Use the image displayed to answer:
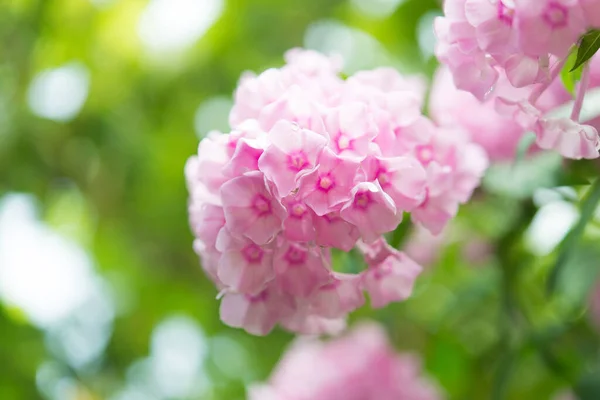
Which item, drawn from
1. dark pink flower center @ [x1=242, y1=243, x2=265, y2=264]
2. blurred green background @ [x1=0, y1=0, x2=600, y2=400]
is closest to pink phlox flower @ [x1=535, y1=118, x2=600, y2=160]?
dark pink flower center @ [x1=242, y1=243, x2=265, y2=264]

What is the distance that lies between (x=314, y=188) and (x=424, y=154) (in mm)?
132

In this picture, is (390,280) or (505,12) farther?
(390,280)

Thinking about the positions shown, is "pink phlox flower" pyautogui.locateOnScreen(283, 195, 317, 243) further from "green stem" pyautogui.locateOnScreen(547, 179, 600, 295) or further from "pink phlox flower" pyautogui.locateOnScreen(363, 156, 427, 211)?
"green stem" pyautogui.locateOnScreen(547, 179, 600, 295)

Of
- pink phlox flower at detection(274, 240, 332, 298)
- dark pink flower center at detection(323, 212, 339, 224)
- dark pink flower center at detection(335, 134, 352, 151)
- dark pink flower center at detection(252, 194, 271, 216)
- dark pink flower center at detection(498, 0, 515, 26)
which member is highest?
dark pink flower center at detection(498, 0, 515, 26)

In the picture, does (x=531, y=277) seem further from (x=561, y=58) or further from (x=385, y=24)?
(x=561, y=58)

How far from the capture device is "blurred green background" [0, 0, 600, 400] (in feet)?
3.52

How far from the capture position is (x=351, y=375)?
97 centimetres

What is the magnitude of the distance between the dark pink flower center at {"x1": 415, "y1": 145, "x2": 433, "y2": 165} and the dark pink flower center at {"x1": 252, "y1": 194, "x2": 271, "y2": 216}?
0.14 meters

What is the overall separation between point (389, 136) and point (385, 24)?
60 cm

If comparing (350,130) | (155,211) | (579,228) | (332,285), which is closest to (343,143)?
(350,130)

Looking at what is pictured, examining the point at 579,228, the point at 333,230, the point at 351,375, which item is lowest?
the point at 351,375

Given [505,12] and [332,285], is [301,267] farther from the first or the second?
[505,12]

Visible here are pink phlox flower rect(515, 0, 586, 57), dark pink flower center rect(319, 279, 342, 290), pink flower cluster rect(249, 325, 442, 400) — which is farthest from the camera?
pink flower cluster rect(249, 325, 442, 400)

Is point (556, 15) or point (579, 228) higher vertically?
point (556, 15)
